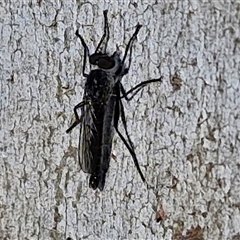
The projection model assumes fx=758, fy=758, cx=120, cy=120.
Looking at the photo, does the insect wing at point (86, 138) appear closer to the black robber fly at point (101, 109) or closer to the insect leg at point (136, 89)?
the black robber fly at point (101, 109)

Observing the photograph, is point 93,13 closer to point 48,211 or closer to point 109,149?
point 109,149

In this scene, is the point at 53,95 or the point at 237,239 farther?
the point at 53,95

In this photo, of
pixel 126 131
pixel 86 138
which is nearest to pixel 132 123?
pixel 126 131

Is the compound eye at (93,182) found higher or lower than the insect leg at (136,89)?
lower

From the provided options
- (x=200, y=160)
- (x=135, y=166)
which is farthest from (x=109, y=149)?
(x=200, y=160)

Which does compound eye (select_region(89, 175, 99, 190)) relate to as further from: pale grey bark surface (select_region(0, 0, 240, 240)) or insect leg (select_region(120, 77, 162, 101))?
insect leg (select_region(120, 77, 162, 101))

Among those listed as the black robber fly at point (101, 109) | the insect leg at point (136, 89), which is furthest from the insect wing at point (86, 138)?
the insect leg at point (136, 89)

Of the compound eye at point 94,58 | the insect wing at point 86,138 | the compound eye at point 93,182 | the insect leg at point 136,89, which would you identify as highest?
the compound eye at point 94,58

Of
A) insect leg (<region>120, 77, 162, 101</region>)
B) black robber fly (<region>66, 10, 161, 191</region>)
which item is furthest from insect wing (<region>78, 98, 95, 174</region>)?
insect leg (<region>120, 77, 162, 101</region>)

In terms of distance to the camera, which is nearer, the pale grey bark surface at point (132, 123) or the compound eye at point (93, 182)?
the pale grey bark surface at point (132, 123)
